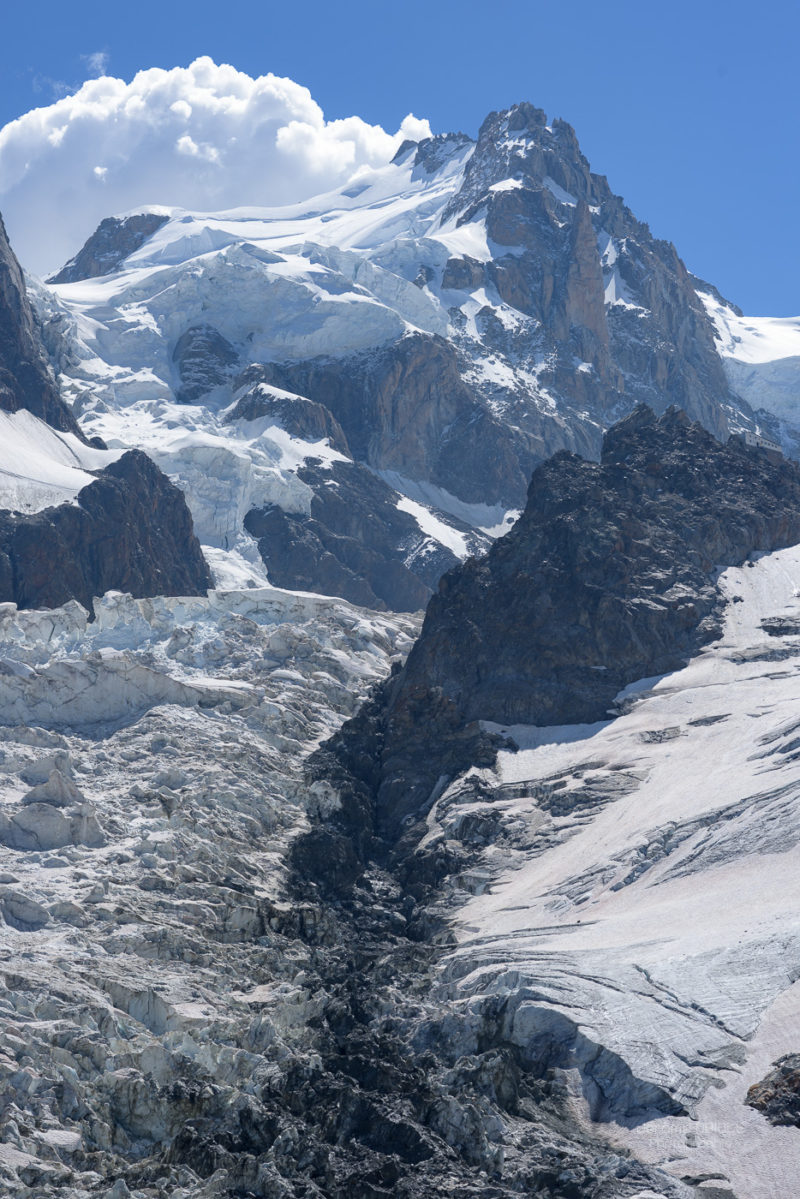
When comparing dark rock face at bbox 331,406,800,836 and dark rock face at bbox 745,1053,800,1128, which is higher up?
dark rock face at bbox 331,406,800,836

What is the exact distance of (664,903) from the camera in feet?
342

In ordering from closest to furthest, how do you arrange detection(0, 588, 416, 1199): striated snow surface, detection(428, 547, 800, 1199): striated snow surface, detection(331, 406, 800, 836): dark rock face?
detection(428, 547, 800, 1199): striated snow surface, detection(0, 588, 416, 1199): striated snow surface, detection(331, 406, 800, 836): dark rock face

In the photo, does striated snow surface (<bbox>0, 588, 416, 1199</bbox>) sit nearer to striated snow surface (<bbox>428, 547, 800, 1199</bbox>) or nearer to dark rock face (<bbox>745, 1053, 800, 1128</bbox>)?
striated snow surface (<bbox>428, 547, 800, 1199</bbox>)

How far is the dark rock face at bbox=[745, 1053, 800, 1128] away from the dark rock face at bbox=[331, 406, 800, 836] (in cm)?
6305

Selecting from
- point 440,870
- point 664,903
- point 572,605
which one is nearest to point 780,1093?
point 664,903

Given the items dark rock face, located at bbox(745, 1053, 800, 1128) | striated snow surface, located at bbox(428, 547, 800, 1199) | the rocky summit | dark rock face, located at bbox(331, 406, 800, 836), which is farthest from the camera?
dark rock face, located at bbox(331, 406, 800, 836)

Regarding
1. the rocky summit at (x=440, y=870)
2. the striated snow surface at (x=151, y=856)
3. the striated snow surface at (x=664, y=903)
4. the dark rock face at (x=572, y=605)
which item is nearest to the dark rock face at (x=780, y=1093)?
the rocky summit at (x=440, y=870)

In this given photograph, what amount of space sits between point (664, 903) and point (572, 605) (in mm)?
57432

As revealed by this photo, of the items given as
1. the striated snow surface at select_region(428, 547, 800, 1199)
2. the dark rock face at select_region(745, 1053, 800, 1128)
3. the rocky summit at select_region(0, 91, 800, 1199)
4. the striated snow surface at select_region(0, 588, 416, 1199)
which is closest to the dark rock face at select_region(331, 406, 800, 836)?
the rocky summit at select_region(0, 91, 800, 1199)

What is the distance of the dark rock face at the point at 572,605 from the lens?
148500 mm

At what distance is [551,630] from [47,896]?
60.8 meters

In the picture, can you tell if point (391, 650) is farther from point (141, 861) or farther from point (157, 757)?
point (141, 861)

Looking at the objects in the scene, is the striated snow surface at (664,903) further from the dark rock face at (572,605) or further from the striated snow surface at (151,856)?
the striated snow surface at (151,856)

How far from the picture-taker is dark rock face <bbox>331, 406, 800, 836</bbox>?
148 meters
